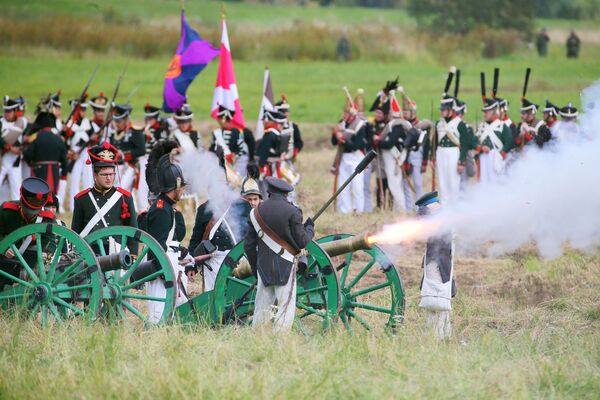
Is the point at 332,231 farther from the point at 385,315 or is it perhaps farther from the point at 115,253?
the point at 115,253

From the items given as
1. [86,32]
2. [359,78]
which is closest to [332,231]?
[359,78]

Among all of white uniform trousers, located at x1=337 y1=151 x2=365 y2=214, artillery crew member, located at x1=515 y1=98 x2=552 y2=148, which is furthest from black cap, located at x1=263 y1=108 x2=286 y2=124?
artillery crew member, located at x1=515 y1=98 x2=552 y2=148

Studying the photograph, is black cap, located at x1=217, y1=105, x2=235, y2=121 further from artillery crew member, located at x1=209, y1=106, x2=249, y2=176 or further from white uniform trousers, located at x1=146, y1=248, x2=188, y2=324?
white uniform trousers, located at x1=146, y1=248, x2=188, y2=324

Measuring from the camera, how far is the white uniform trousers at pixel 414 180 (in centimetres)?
1768

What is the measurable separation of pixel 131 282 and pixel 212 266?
1128mm

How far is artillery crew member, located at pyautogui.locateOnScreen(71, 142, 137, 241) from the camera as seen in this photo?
9.41 metres

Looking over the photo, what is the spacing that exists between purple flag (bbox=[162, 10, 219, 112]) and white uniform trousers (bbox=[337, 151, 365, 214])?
2476mm

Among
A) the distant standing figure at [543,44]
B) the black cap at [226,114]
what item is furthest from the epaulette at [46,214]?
the distant standing figure at [543,44]

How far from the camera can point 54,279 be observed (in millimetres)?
8484

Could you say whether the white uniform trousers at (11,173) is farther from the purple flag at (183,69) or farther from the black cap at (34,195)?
the black cap at (34,195)

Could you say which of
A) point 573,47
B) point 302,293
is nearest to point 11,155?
point 302,293

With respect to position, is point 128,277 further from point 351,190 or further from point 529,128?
point 529,128

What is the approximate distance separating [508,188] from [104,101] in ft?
28.3

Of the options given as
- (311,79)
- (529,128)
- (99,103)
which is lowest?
(311,79)
